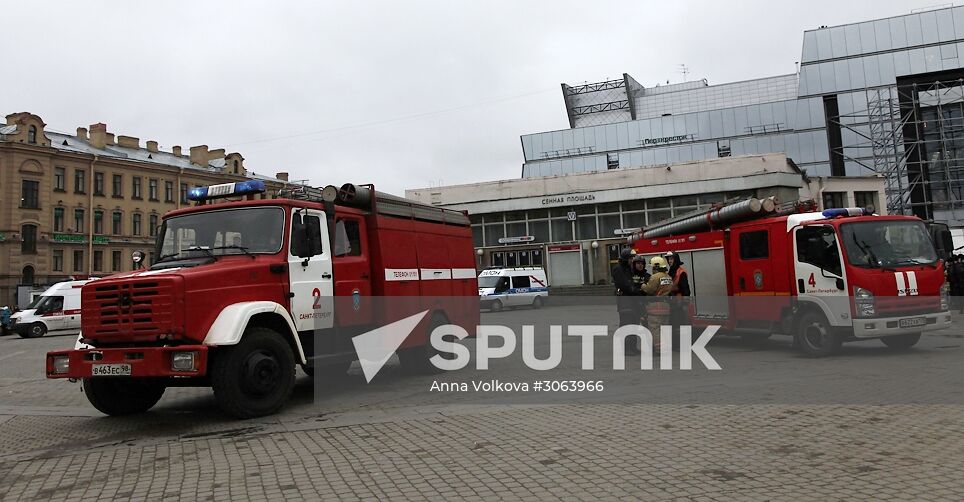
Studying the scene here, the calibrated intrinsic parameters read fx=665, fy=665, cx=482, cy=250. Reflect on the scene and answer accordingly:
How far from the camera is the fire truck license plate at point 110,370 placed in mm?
6949

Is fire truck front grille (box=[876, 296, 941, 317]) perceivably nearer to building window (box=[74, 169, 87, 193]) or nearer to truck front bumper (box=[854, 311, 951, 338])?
truck front bumper (box=[854, 311, 951, 338])

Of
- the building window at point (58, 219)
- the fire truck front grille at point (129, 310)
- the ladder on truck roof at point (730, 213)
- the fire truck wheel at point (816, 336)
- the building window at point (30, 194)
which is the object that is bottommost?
the fire truck wheel at point (816, 336)

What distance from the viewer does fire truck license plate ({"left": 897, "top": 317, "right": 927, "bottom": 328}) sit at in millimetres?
10852

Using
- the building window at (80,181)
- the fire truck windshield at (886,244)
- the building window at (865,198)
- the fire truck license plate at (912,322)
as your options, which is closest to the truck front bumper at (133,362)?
the fire truck windshield at (886,244)

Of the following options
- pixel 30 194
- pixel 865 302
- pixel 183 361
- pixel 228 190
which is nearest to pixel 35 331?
pixel 30 194

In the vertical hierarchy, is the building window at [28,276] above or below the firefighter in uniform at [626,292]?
above

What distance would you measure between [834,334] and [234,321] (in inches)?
370

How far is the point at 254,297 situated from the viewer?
7.62 metres

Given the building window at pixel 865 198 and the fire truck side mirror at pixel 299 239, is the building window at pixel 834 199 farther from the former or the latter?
the fire truck side mirror at pixel 299 239

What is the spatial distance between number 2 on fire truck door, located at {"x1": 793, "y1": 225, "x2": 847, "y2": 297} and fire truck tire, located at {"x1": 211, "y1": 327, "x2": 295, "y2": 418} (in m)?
8.62

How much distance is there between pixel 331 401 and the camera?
28.7 ft

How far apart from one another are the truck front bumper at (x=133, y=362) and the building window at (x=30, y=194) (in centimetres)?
5118

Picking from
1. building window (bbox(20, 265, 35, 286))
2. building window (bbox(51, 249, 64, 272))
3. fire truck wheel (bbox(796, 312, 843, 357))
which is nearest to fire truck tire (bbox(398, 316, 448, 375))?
fire truck wheel (bbox(796, 312, 843, 357))

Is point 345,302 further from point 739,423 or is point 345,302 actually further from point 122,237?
point 122,237
